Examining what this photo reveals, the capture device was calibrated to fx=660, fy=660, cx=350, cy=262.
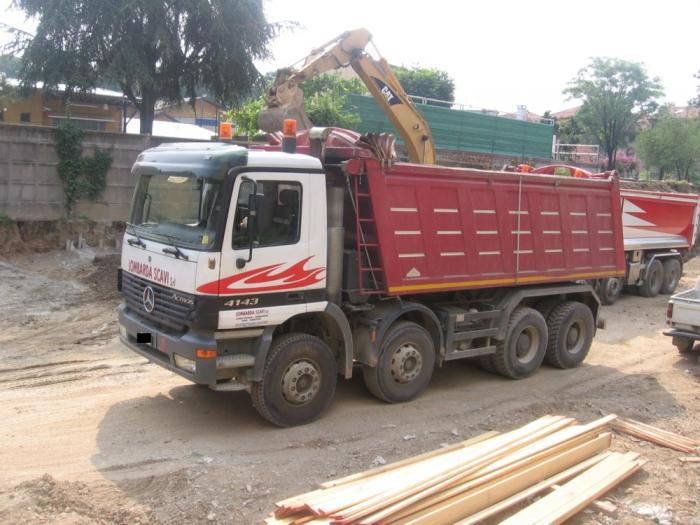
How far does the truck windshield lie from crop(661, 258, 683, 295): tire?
14207 millimetres

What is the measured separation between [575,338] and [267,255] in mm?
5411

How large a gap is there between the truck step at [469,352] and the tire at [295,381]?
5.79ft

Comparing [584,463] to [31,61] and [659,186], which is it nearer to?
[31,61]

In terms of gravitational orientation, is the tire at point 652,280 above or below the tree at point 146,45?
below

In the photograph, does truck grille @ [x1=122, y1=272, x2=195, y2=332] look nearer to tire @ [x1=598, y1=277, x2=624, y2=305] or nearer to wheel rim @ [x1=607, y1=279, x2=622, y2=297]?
tire @ [x1=598, y1=277, x2=624, y2=305]

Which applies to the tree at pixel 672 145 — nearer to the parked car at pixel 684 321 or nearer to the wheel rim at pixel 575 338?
the parked car at pixel 684 321

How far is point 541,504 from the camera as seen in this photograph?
4926 mm

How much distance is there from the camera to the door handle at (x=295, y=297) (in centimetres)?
637

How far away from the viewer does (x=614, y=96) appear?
145ft

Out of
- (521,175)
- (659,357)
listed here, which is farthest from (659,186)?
(521,175)

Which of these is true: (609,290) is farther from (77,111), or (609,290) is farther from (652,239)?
(77,111)

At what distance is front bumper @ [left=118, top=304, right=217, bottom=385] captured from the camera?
5.91 meters

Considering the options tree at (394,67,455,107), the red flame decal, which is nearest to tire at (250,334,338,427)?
the red flame decal

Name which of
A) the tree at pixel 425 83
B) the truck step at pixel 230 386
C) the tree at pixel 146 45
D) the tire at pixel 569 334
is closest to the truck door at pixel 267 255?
the truck step at pixel 230 386
